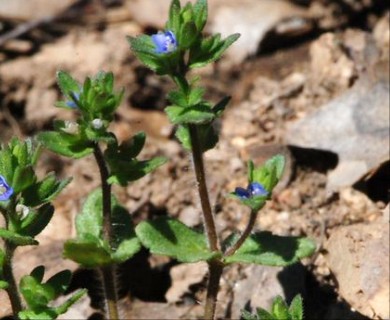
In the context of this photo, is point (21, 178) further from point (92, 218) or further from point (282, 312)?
point (282, 312)

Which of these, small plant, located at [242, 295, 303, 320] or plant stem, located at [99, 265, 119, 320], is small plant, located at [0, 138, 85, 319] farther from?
small plant, located at [242, 295, 303, 320]

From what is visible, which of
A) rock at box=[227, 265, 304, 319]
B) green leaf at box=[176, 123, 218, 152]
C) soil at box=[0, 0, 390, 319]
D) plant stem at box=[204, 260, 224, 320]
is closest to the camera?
green leaf at box=[176, 123, 218, 152]

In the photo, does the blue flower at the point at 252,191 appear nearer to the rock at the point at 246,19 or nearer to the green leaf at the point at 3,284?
the green leaf at the point at 3,284

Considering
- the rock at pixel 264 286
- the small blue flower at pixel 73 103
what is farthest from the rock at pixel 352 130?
the small blue flower at pixel 73 103

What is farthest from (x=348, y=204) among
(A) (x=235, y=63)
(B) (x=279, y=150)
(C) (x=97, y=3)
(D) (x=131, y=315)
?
(C) (x=97, y=3)

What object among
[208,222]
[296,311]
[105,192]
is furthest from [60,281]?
[296,311]

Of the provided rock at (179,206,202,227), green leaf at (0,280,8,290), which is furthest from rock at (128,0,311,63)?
green leaf at (0,280,8,290)

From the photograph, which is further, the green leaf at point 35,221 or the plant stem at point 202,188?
the plant stem at point 202,188
